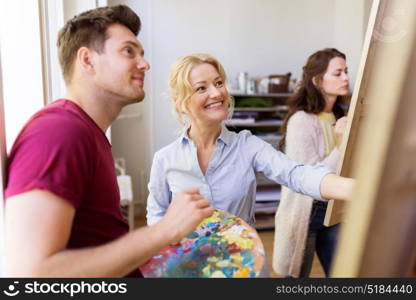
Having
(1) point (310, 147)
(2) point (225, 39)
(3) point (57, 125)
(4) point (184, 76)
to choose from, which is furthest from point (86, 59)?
(2) point (225, 39)

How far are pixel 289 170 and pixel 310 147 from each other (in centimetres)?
55

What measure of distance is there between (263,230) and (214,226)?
8.63 ft

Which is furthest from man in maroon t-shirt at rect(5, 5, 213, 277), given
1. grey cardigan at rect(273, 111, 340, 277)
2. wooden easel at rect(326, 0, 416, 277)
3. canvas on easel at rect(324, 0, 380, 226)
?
grey cardigan at rect(273, 111, 340, 277)

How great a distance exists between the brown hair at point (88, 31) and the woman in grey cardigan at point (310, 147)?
1.08 metres

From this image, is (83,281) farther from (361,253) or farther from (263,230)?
(263,230)

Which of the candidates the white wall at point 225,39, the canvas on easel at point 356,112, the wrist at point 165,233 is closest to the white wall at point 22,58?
the wrist at point 165,233

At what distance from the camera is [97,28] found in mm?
724

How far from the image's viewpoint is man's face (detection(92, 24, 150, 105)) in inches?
27.8

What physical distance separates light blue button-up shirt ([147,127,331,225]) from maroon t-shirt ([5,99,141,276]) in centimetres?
51

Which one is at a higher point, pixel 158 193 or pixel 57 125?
pixel 57 125

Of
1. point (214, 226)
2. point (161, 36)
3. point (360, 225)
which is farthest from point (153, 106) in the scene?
point (360, 225)

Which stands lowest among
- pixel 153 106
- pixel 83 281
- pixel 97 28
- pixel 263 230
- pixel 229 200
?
pixel 263 230

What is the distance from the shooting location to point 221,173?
119 centimetres

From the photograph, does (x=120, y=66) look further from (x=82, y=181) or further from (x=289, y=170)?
(x=289, y=170)
